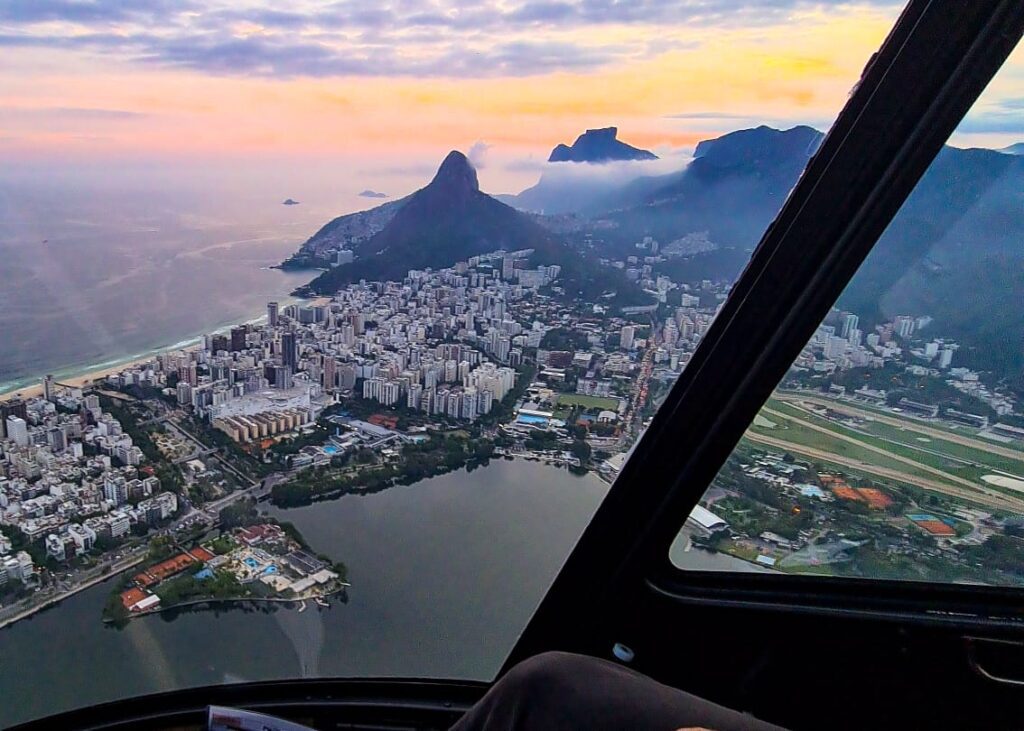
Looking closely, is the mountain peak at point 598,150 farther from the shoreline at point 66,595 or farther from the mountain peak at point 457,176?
the shoreline at point 66,595

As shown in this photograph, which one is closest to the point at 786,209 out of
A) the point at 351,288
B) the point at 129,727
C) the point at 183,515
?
the point at 351,288

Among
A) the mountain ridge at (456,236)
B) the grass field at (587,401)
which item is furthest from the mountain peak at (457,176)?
the grass field at (587,401)

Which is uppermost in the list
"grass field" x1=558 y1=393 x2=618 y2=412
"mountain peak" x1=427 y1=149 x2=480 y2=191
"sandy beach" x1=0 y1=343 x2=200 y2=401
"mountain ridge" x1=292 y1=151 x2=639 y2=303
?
"mountain peak" x1=427 y1=149 x2=480 y2=191

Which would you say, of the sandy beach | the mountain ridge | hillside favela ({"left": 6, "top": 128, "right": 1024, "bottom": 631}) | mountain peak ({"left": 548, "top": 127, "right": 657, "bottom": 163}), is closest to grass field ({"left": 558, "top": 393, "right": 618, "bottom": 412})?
hillside favela ({"left": 6, "top": 128, "right": 1024, "bottom": 631})

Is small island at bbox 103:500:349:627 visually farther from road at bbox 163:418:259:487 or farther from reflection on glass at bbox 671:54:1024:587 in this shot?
reflection on glass at bbox 671:54:1024:587

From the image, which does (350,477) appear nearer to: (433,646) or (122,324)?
(433,646)

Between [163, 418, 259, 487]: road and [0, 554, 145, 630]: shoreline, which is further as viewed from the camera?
[163, 418, 259, 487]: road
